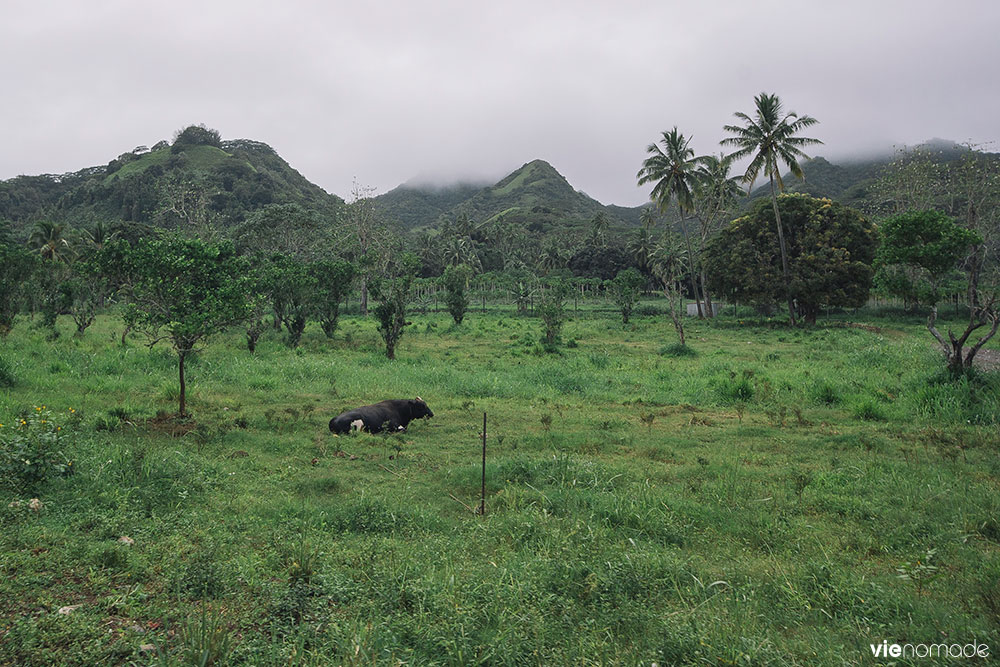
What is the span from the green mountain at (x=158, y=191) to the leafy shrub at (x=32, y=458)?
64.6 meters

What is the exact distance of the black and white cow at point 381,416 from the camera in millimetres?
9828

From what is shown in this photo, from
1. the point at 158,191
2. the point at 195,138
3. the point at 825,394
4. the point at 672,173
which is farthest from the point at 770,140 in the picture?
the point at 195,138

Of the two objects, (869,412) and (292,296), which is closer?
(869,412)

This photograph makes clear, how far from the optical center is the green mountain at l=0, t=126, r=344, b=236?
78438 mm

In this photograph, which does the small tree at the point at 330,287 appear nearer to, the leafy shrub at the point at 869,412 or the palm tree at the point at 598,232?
the leafy shrub at the point at 869,412

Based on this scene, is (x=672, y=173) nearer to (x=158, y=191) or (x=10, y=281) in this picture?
(x=10, y=281)

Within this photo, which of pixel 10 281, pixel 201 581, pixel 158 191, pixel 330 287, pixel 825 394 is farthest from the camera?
pixel 158 191

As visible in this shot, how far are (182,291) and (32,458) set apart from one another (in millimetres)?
4989

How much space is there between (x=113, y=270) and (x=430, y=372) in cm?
834

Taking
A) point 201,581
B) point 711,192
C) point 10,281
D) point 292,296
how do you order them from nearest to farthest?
point 201,581, point 10,281, point 292,296, point 711,192

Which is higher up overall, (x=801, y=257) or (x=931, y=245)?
(x=801, y=257)

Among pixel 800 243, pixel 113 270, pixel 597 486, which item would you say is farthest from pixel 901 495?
pixel 800 243

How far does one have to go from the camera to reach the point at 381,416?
10.3 m

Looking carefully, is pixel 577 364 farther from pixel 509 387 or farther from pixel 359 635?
pixel 359 635
